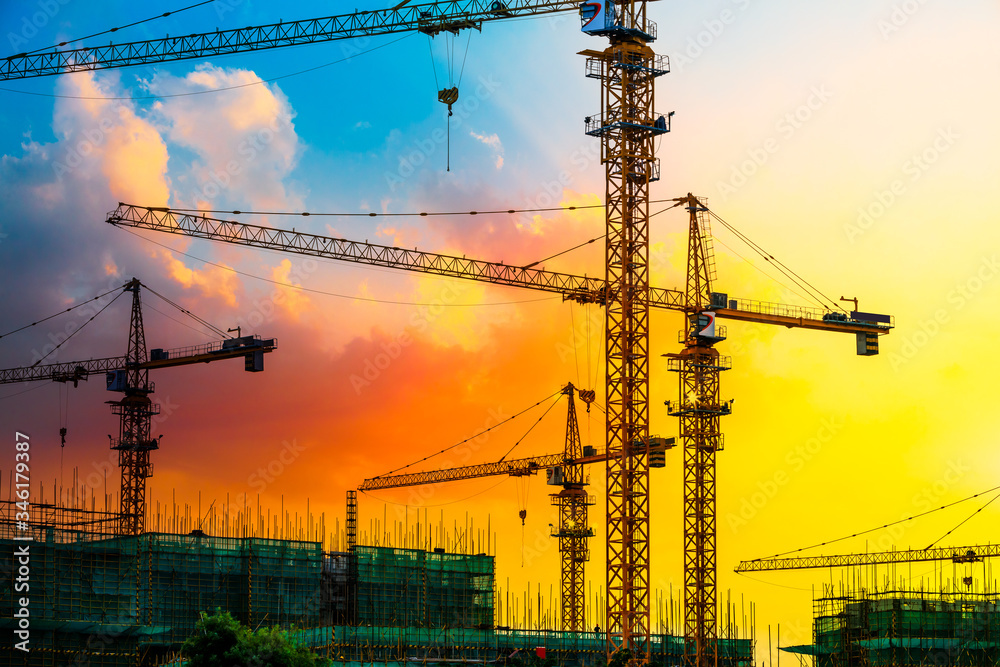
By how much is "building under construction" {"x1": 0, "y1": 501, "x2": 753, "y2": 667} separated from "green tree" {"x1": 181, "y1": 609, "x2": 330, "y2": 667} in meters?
16.2

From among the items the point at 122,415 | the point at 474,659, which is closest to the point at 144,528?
the point at 122,415

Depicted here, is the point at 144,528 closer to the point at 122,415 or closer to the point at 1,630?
the point at 122,415

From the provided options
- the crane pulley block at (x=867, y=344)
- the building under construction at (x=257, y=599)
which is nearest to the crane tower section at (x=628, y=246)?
the building under construction at (x=257, y=599)

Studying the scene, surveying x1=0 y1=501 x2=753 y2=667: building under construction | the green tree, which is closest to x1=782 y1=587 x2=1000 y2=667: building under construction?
x1=0 y1=501 x2=753 y2=667: building under construction

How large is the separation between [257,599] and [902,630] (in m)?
54.5

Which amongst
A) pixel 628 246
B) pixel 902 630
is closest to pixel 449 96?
pixel 628 246

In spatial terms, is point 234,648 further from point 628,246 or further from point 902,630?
point 902,630

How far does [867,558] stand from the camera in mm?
144000

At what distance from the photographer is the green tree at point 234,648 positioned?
206ft

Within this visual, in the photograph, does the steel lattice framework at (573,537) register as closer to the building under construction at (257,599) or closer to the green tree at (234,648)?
the building under construction at (257,599)

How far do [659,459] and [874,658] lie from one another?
103ft

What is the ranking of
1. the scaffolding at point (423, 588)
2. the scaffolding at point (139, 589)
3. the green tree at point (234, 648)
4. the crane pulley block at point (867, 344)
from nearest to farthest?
1. the green tree at point (234, 648)
2. the scaffolding at point (139, 589)
3. the scaffolding at point (423, 588)
4. the crane pulley block at point (867, 344)

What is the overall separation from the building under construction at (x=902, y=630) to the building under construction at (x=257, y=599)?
7568 millimetres

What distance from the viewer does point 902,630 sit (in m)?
115
